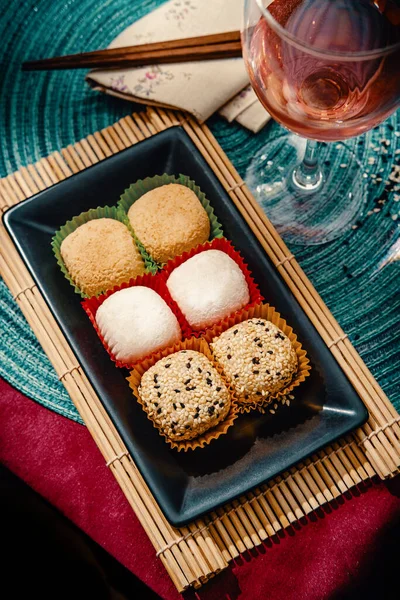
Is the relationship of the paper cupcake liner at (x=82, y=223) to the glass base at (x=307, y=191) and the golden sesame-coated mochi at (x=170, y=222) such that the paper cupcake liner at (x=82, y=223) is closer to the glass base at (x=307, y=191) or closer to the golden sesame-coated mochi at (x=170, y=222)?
the golden sesame-coated mochi at (x=170, y=222)

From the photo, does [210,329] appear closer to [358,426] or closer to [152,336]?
[152,336]

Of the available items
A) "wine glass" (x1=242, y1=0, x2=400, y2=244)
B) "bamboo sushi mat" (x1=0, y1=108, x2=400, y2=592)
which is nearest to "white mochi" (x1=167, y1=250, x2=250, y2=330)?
"bamboo sushi mat" (x1=0, y1=108, x2=400, y2=592)

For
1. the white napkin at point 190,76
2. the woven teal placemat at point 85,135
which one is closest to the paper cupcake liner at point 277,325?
the woven teal placemat at point 85,135

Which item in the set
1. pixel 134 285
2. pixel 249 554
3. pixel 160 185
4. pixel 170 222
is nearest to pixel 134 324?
pixel 134 285

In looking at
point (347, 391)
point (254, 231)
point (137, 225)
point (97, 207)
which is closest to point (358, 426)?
point (347, 391)

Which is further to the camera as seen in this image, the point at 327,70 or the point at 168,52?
the point at 168,52

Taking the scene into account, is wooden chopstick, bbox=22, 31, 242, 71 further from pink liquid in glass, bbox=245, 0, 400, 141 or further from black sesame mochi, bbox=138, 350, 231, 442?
black sesame mochi, bbox=138, 350, 231, 442

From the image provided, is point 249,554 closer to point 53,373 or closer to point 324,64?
point 53,373
